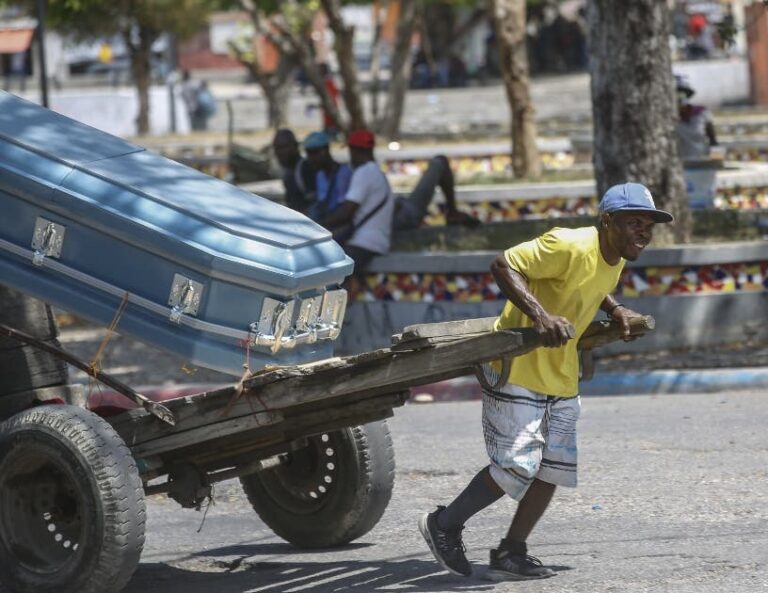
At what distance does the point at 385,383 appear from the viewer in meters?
5.27

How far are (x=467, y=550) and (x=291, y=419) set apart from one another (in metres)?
1.11

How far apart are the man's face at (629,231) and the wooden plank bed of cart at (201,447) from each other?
1.05 feet

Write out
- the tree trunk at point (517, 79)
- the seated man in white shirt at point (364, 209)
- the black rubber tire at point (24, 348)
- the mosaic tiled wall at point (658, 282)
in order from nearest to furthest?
the black rubber tire at point (24, 348) < the mosaic tiled wall at point (658, 282) < the seated man in white shirt at point (364, 209) < the tree trunk at point (517, 79)

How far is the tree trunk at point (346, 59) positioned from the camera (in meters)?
19.0

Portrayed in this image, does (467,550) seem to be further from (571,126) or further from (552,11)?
(552,11)

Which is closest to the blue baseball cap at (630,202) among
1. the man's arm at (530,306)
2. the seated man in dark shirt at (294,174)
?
the man's arm at (530,306)

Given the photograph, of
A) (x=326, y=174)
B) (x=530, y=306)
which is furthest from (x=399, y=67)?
(x=530, y=306)

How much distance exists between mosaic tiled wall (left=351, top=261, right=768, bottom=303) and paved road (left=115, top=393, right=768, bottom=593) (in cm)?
211

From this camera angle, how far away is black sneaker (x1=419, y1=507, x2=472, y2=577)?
5719mm

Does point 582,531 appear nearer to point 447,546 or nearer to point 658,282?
point 447,546

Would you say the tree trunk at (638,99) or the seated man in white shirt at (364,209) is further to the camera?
the tree trunk at (638,99)

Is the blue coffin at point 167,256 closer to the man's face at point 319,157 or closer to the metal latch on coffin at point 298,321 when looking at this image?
the metal latch on coffin at point 298,321

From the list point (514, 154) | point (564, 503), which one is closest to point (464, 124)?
point (514, 154)

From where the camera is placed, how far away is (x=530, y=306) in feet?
17.3
